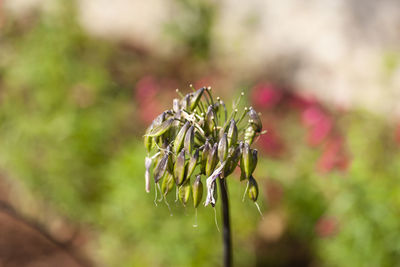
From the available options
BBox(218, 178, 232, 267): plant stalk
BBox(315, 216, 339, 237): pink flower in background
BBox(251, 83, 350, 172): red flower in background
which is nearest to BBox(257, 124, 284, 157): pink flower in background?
BBox(251, 83, 350, 172): red flower in background

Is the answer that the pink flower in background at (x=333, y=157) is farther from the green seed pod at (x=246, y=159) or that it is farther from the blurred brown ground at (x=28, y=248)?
the blurred brown ground at (x=28, y=248)

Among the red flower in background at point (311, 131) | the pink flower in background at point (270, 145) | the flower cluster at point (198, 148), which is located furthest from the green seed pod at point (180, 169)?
the pink flower in background at point (270, 145)

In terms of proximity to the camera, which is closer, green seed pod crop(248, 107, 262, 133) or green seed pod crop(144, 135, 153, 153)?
green seed pod crop(248, 107, 262, 133)

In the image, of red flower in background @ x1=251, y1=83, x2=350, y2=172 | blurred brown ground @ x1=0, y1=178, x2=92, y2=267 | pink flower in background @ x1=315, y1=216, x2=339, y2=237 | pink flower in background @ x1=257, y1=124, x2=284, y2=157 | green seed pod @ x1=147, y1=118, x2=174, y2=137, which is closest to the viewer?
green seed pod @ x1=147, y1=118, x2=174, y2=137

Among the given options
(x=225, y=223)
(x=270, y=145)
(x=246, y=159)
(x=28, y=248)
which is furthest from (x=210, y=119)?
(x=28, y=248)

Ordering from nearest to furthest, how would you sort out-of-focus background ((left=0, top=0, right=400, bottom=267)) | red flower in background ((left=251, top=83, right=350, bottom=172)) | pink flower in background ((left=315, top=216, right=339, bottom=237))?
pink flower in background ((left=315, top=216, right=339, bottom=237))
out-of-focus background ((left=0, top=0, right=400, bottom=267))
red flower in background ((left=251, top=83, right=350, bottom=172))

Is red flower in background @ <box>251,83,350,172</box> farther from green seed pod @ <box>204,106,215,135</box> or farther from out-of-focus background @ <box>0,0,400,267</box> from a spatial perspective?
green seed pod @ <box>204,106,215,135</box>
